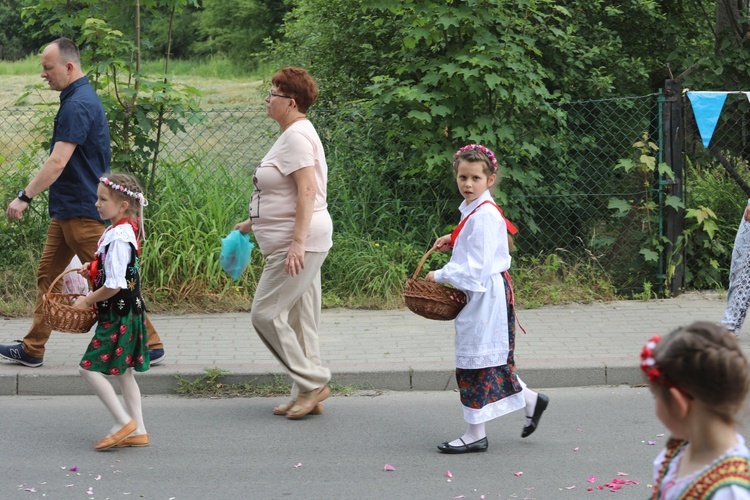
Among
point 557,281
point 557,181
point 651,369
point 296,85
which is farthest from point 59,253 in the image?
point 651,369

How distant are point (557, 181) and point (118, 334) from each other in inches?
201

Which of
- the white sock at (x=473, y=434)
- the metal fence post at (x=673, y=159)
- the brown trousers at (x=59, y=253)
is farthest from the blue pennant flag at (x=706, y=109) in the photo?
the brown trousers at (x=59, y=253)

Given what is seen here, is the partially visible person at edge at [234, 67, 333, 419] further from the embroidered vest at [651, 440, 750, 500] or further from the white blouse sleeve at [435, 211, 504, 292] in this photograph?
the embroidered vest at [651, 440, 750, 500]

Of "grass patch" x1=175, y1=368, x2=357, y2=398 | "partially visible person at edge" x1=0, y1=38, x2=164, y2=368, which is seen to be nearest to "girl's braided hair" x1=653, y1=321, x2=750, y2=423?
"grass patch" x1=175, y1=368, x2=357, y2=398

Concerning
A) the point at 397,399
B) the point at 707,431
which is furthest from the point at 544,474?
the point at 707,431

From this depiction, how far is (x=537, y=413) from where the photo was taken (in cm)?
523

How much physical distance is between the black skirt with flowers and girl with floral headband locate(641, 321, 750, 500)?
3374mm

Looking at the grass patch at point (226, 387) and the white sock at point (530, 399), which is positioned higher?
the white sock at point (530, 399)

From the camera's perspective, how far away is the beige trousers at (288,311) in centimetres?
560

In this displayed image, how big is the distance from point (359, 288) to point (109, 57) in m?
2.85

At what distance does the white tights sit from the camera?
513cm

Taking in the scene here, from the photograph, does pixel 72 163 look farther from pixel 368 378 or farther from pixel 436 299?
pixel 436 299

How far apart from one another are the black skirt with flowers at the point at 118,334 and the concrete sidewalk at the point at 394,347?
137 centimetres

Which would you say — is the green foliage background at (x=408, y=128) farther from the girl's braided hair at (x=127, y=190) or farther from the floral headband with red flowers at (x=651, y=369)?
the floral headband with red flowers at (x=651, y=369)
